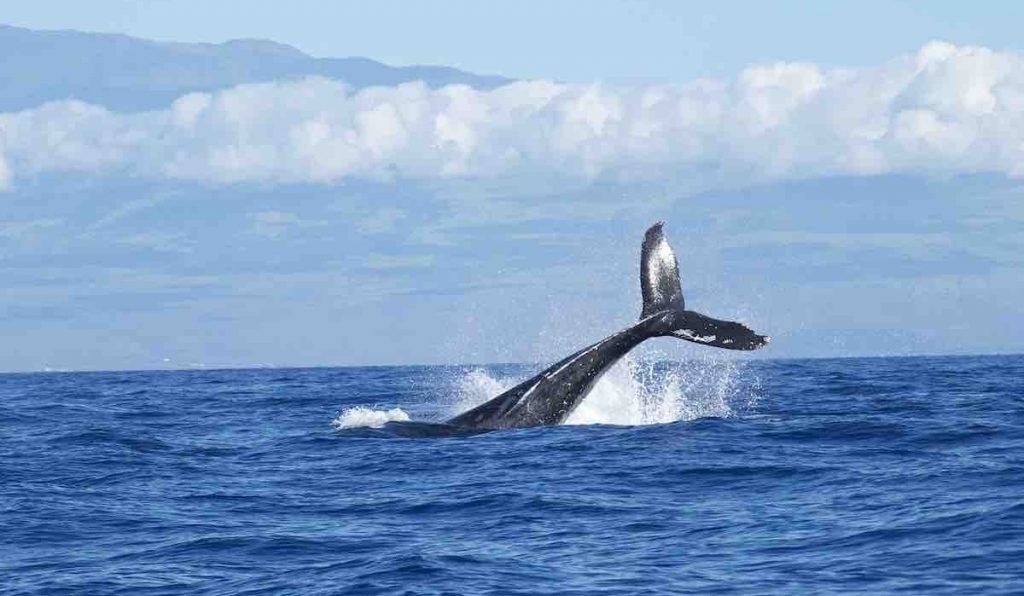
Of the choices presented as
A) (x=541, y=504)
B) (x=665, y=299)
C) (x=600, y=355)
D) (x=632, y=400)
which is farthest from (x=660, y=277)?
(x=541, y=504)

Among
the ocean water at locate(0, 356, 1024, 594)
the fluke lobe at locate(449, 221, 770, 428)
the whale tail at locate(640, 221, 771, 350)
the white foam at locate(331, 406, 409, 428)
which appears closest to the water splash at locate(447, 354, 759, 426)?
the ocean water at locate(0, 356, 1024, 594)

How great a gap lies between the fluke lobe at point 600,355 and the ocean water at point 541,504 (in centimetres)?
58

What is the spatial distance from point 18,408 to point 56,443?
14719 mm

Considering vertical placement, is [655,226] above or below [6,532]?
above

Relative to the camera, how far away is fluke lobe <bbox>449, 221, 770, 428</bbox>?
23.2m

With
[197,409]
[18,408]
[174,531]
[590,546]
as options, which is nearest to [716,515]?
[590,546]

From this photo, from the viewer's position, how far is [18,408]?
3944 centimetres

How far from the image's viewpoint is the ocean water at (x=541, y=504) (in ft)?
40.9

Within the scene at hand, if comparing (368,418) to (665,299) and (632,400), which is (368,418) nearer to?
(632,400)

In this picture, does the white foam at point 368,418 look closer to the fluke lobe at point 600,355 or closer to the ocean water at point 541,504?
the ocean water at point 541,504

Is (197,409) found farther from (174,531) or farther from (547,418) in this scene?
(174,531)

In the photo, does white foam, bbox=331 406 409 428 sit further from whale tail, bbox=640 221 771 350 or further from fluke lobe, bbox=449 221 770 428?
whale tail, bbox=640 221 771 350

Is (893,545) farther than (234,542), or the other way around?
(234,542)

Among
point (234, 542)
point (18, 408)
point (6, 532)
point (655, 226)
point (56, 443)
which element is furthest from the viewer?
point (18, 408)
